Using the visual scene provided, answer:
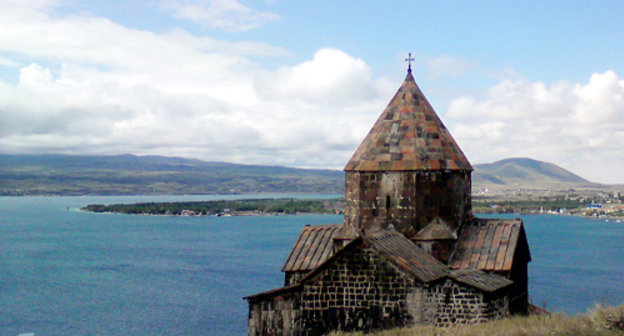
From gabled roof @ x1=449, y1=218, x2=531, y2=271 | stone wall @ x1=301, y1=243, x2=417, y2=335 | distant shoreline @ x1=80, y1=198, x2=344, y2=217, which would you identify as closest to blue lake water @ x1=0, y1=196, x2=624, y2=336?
gabled roof @ x1=449, y1=218, x2=531, y2=271

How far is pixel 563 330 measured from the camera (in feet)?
30.0

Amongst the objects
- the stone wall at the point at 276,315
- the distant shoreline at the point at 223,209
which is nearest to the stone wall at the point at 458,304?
the stone wall at the point at 276,315

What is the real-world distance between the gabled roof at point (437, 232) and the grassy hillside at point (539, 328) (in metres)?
2.14

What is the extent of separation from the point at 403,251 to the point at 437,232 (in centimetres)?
138

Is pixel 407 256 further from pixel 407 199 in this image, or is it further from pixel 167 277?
pixel 167 277

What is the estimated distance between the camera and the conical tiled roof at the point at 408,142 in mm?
12203

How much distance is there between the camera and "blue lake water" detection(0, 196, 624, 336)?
31.9m

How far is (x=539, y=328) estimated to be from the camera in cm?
922

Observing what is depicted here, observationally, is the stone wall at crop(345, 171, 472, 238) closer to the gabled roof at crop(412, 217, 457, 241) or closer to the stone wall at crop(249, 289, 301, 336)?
the gabled roof at crop(412, 217, 457, 241)

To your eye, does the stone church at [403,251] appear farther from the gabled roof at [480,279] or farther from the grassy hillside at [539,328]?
the grassy hillside at [539,328]

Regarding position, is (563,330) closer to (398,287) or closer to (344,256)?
(398,287)

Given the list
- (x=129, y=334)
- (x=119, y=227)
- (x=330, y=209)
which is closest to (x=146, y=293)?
(x=129, y=334)

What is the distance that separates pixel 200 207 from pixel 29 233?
5228cm

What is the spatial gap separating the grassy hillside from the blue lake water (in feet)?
10.1
